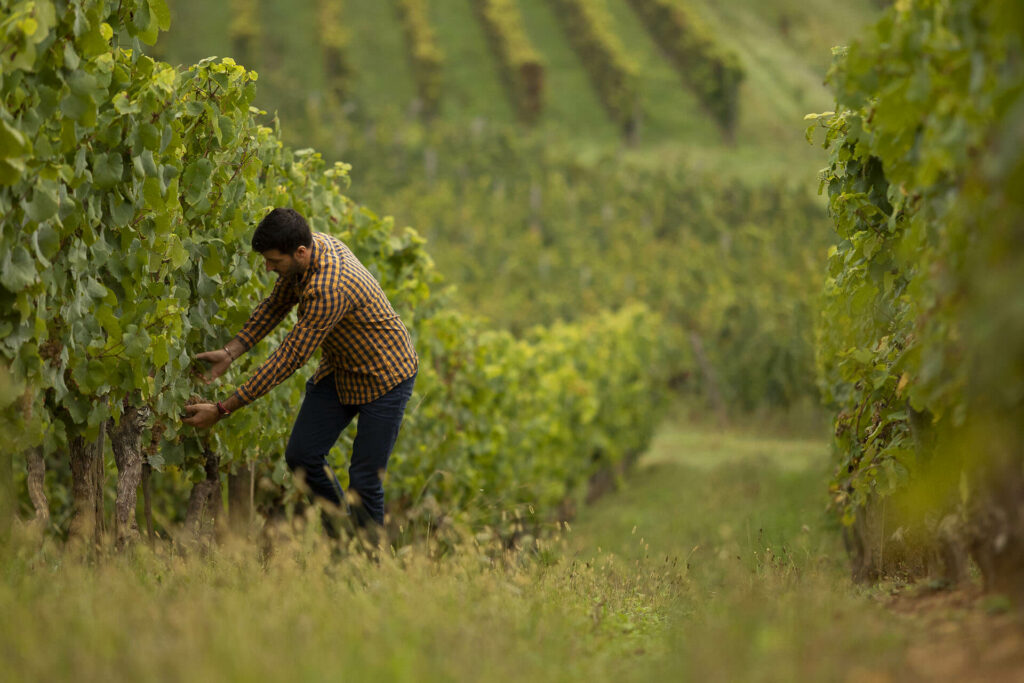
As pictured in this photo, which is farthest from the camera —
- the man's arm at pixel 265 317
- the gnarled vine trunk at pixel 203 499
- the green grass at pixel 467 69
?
the green grass at pixel 467 69

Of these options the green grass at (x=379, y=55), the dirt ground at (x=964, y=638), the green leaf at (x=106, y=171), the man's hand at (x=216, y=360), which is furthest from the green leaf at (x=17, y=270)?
the green grass at (x=379, y=55)

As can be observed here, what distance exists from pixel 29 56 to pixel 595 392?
59.6 ft

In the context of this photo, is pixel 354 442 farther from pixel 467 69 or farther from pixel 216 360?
pixel 467 69

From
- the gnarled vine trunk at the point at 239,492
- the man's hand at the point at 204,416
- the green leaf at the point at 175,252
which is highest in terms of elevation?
the green leaf at the point at 175,252

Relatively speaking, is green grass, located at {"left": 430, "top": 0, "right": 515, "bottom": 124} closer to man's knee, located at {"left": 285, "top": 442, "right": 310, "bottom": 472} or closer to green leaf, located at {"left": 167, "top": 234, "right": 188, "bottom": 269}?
man's knee, located at {"left": 285, "top": 442, "right": 310, "bottom": 472}

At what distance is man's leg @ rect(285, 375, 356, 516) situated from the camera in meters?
5.25

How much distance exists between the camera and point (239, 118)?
5.53 meters

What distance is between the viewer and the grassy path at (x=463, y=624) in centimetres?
282

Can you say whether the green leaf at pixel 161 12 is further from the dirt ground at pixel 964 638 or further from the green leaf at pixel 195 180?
the dirt ground at pixel 964 638

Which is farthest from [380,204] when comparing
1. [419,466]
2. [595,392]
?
[419,466]

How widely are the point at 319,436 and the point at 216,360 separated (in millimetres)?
691

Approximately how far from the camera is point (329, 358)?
17.5 feet

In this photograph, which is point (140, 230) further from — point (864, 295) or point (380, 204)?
point (380, 204)

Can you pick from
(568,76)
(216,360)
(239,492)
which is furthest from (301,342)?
(568,76)
